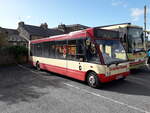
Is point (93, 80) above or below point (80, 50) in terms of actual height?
below

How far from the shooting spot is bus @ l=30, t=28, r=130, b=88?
17.8 feet

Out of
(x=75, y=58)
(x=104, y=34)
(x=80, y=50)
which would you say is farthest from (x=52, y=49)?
(x=104, y=34)

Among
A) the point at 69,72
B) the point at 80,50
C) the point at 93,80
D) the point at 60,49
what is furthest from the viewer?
the point at 60,49

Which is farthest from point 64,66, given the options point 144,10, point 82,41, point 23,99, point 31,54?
point 144,10

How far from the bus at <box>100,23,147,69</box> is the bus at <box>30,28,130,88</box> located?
191 centimetres

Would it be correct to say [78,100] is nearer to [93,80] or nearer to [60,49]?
[93,80]

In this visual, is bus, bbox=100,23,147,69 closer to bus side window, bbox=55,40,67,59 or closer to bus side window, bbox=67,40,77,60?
bus side window, bbox=67,40,77,60

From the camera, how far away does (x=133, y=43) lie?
848 centimetres

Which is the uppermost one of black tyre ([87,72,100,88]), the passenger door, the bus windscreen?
the bus windscreen

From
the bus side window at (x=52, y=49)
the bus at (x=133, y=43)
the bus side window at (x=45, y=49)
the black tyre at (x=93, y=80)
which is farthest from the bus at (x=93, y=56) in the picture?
the bus at (x=133, y=43)

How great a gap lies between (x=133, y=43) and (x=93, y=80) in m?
4.66

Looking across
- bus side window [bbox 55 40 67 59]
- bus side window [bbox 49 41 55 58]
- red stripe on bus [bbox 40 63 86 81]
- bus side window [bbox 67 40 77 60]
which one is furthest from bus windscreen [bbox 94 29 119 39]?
bus side window [bbox 49 41 55 58]

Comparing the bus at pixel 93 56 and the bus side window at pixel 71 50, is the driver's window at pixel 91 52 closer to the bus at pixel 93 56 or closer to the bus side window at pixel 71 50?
the bus at pixel 93 56

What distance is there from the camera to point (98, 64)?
5371 mm
